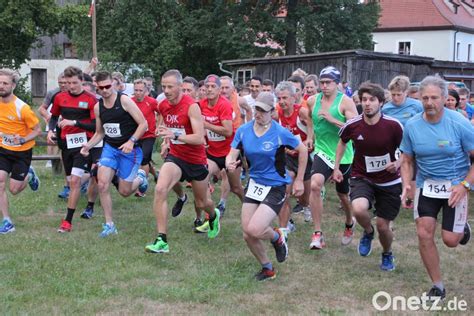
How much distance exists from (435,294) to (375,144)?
1.59 m

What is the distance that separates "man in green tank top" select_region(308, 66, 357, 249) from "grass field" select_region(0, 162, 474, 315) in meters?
0.39

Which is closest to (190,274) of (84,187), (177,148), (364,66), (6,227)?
(177,148)

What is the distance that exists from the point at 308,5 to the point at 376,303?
33.9 metres

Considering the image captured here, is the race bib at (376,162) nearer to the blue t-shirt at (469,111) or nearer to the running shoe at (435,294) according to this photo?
the running shoe at (435,294)

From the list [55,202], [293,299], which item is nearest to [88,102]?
[55,202]

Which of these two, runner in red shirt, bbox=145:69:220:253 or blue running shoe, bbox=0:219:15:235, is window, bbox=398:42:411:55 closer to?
runner in red shirt, bbox=145:69:220:253

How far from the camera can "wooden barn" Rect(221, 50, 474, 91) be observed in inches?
939

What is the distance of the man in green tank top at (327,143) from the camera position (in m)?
7.36

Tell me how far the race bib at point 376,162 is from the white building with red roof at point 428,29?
47.4 m

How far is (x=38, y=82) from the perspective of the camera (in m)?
46.8

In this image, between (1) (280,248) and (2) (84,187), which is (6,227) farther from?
(1) (280,248)

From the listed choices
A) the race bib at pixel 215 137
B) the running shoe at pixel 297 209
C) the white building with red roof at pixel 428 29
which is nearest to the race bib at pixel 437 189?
the race bib at pixel 215 137

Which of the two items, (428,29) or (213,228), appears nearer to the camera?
(213,228)

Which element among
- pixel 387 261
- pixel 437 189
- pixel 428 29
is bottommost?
pixel 387 261
